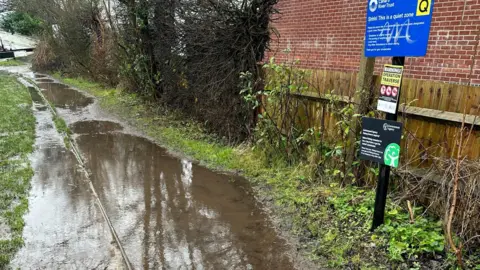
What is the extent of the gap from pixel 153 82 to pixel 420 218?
35.6ft

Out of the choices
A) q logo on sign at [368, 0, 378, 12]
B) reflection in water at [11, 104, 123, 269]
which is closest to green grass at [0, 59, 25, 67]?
reflection in water at [11, 104, 123, 269]

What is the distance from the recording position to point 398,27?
3.40 metres

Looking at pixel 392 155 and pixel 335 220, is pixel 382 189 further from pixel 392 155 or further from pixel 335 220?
pixel 335 220

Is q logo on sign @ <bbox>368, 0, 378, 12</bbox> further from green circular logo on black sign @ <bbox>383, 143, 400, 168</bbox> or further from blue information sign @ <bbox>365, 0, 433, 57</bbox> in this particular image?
green circular logo on black sign @ <bbox>383, 143, 400, 168</bbox>

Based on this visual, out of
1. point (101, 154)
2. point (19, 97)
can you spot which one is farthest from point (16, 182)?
point (19, 97)

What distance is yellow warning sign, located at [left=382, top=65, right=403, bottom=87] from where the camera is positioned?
3381 millimetres

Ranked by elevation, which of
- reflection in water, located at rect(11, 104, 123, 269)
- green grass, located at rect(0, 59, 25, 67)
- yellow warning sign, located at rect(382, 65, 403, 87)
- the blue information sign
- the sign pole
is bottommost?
reflection in water, located at rect(11, 104, 123, 269)

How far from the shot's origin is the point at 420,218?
389 centimetres

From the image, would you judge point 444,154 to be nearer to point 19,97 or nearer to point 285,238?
point 285,238

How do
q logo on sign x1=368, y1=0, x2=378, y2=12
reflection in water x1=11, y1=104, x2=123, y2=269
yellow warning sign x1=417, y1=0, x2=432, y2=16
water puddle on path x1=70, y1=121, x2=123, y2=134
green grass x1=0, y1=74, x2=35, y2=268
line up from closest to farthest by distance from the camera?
yellow warning sign x1=417, y1=0, x2=432, y2=16 < q logo on sign x1=368, y1=0, x2=378, y2=12 < reflection in water x1=11, y1=104, x2=123, y2=269 < green grass x1=0, y1=74, x2=35, y2=268 < water puddle on path x1=70, y1=121, x2=123, y2=134

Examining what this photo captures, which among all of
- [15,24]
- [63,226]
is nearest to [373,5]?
[63,226]

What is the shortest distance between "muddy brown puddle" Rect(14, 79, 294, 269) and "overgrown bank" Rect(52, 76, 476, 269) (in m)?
0.38

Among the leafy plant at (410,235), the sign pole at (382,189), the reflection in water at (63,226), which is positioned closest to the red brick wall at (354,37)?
the sign pole at (382,189)

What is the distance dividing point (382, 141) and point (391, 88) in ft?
1.80
